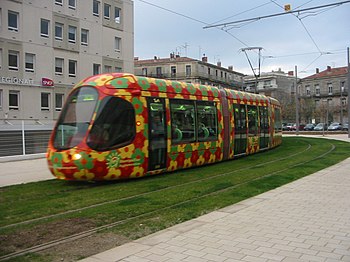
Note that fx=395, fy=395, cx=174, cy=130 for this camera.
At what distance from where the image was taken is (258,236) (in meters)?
5.62

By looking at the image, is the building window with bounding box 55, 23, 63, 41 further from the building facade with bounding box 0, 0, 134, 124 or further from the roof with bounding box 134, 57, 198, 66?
the roof with bounding box 134, 57, 198, 66

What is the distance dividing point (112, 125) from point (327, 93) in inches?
3677

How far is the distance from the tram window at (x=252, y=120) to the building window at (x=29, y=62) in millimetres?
22898

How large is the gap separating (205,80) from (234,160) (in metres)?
69.1

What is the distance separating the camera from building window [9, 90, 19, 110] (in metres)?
33.2

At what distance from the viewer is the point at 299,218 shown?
22.0ft

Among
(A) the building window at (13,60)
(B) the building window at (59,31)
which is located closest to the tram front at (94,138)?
(A) the building window at (13,60)

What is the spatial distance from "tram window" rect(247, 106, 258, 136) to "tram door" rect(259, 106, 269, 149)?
0.75 metres

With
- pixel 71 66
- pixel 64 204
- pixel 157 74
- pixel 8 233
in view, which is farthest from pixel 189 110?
pixel 157 74

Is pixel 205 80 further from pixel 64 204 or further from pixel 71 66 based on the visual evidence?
pixel 64 204

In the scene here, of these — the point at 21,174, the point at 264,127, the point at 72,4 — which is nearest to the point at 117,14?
the point at 72,4

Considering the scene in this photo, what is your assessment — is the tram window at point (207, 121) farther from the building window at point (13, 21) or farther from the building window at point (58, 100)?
the building window at point (58, 100)

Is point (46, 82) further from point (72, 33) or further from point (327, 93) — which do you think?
point (327, 93)

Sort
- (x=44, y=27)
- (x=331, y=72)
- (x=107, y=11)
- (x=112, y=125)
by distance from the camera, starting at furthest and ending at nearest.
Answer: (x=331, y=72)
(x=107, y=11)
(x=44, y=27)
(x=112, y=125)
